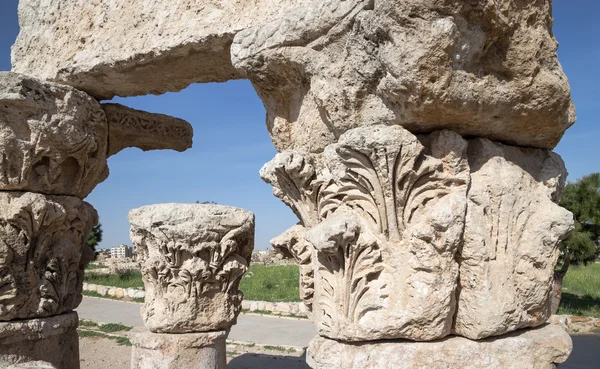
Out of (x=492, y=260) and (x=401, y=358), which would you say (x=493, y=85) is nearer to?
(x=492, y=260)

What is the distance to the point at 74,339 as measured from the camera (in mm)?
4758

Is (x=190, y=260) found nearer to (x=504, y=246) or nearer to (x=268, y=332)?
(x=504, y=246)

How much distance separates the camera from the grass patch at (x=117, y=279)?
15.1 meters

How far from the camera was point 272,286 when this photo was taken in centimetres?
1354

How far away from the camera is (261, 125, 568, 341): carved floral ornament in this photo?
2.07 metres

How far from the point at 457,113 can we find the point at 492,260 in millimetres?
660

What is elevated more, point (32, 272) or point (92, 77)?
point (92, 77)

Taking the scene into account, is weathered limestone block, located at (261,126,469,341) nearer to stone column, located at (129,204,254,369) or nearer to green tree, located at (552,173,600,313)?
stone column, located at (129,204,254,369)

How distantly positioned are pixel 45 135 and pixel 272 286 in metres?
10.0

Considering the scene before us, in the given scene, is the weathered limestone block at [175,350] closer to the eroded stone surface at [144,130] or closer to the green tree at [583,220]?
the eroded stone surface at [144,130]

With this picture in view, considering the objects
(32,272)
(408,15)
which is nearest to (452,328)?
(408,15)

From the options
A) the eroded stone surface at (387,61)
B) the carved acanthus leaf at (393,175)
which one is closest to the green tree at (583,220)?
the eroded stone surface at (387,61)

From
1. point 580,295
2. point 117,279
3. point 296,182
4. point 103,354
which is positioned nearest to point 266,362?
point 103,354

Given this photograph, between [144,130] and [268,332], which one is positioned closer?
[144,130]
